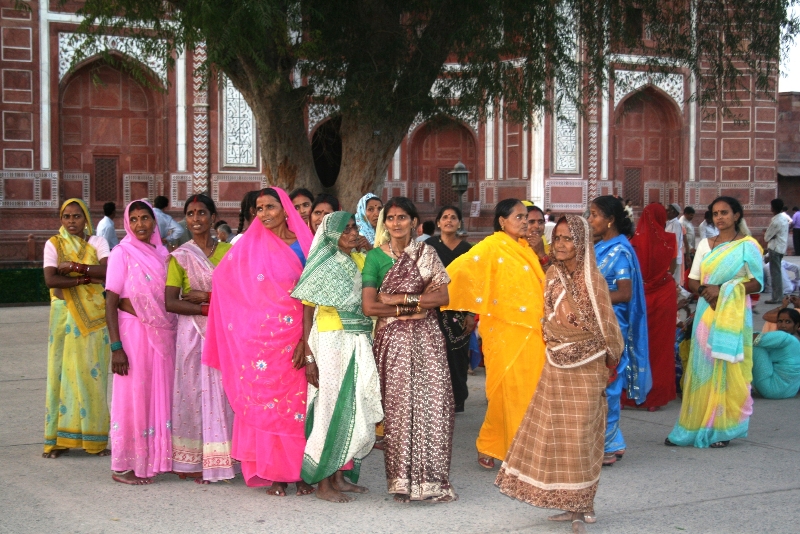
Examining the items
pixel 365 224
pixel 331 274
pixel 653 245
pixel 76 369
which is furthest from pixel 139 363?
pixel 653 245

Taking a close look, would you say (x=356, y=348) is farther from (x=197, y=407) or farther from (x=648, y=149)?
(x=648, y=149)

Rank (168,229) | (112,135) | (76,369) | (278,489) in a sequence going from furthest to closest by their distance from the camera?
1. (112,135)
2. (168,229)
3. (76,369)
4. (278,489)

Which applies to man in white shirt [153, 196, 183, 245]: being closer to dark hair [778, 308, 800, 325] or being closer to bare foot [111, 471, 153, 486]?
bare foot [111, 471, 153, 486]

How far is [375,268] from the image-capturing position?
4992 mm

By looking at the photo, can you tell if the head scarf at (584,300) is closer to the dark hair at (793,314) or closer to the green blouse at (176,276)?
the green blouse at (176,276)

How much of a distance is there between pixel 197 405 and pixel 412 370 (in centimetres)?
138

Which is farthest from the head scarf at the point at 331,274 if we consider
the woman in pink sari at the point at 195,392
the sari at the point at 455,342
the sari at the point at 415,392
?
the sari at the point at 455,342

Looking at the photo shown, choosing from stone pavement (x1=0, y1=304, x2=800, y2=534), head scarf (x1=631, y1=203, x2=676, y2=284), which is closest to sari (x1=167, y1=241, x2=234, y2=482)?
stone pavement (x1=0, y1=304, x2=800, y2=534)

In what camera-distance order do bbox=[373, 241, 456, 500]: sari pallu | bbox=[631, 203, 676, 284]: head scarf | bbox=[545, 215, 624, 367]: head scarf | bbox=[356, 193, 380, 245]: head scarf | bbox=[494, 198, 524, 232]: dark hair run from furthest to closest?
bbox=[356, 193, 380, 245]: head scarf < bbox=[631, 203, 676, 284]: head scarf < bbox=[494, 198, 524, 232]: dark hair < bbox=[373, 241, 456, 500]: sari pallu < bbox=[545, 215, 624, 367]: head scarf

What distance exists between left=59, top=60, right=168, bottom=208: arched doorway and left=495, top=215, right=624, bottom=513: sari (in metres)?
17.0

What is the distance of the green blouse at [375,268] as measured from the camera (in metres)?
4.97

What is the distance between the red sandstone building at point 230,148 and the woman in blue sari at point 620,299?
34.4 ft

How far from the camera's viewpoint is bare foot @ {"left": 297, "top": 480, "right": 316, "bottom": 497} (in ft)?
16.8

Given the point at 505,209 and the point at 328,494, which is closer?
the point at 328,494
